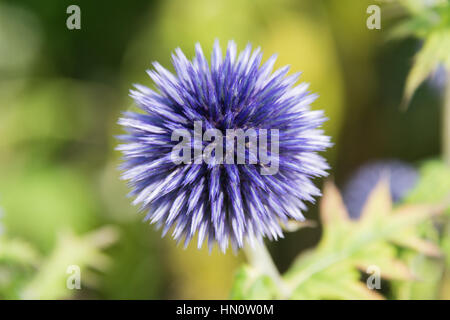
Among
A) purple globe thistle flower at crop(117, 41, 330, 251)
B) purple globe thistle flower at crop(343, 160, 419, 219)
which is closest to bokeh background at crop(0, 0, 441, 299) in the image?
purple globe thistle flower at crop(343, 160, 419, 219)

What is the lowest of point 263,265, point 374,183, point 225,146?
point 263,265

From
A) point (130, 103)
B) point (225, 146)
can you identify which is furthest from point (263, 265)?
point (130, 103)

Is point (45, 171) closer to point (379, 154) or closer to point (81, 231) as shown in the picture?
point (81, 231)

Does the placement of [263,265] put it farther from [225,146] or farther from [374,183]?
[374,183]

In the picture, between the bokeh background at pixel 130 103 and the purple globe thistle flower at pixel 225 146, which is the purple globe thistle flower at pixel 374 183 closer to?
the bokeh background at pixel 130 103

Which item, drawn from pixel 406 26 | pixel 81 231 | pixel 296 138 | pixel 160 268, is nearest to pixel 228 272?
pixel 160 268

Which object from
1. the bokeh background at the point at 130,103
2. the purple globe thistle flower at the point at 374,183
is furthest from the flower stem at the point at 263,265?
the bokeh background at the point at 130,103
